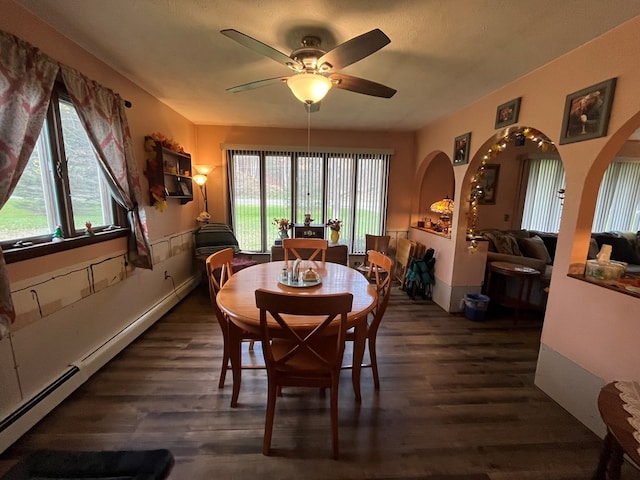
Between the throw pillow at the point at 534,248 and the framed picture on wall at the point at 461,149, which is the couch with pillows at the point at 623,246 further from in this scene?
the framed picture on wall at the point at 461,149

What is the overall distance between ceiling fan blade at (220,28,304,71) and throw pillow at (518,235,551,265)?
12.8 ft

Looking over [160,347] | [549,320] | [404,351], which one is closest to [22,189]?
[160,347]

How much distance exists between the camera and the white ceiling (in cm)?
143

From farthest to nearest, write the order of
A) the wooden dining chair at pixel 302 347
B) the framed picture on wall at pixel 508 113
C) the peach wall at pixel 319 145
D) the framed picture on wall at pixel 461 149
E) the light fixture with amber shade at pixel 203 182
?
the peach wall at pixel 319 145 < the light fixture with amber shade at pixel 203 182 < the framed picture on wall at pixel 461 149 < the framed picture on wall at pixel 508 113 < the wooden dining chair at pixel 302 347

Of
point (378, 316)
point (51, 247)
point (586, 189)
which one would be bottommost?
point (378, 316)

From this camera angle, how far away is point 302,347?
4.47 ft

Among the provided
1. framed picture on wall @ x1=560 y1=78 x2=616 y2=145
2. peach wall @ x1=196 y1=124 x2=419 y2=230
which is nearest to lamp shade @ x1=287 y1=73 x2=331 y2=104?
framed picture on wall @ x1=560 y1=78 x2=616 y2=145

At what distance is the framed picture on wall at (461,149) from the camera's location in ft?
9.45

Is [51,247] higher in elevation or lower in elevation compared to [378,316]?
higher

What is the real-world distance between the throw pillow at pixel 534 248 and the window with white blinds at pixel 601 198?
3.07 ft

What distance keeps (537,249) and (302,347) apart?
3948mm

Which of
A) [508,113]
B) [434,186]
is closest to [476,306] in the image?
[508,113]

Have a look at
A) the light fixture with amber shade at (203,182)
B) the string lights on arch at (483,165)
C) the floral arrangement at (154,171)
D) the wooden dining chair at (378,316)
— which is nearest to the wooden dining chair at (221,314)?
the wooden dining chair at (378,316)

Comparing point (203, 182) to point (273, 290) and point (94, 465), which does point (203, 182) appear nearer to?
point (273, 290)
